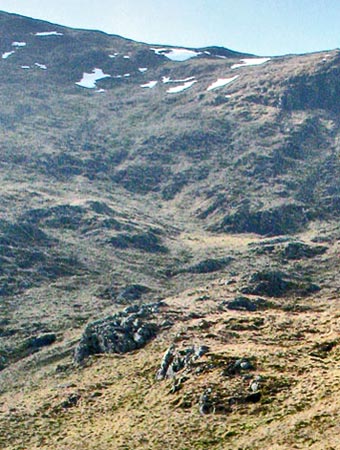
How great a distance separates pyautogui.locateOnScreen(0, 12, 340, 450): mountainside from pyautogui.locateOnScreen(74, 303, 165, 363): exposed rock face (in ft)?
0.71

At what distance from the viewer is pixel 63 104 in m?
176

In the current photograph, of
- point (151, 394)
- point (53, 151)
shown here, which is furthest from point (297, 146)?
point (151, 394)

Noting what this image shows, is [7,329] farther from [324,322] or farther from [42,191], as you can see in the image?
[42,191]

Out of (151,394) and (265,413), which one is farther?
(151,394)

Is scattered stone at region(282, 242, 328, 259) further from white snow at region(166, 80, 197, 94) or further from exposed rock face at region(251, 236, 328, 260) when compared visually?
white snow at region(166, 80, 197, 94)

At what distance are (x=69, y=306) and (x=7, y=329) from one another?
34.5ft

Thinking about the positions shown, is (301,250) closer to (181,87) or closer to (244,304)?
(244,304)

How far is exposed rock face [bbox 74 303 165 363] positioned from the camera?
168ft

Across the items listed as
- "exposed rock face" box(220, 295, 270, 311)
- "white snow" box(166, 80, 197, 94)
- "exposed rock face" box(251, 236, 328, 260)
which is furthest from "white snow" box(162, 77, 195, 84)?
"exposed rock face" box(220, 295, 270, 311)

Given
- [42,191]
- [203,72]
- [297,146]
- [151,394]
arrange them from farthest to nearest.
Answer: [203,72]
[297,146]
[42,191]
[151,394]

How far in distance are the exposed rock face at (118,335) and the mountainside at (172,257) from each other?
0.22m

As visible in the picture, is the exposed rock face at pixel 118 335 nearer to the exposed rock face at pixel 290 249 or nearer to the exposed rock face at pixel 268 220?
the exposed rock face at pixel 290 249

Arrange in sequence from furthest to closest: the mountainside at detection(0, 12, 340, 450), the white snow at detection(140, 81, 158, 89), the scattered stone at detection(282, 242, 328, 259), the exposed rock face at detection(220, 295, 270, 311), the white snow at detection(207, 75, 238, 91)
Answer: the white snow at detection(140, 81, 158, 89), the white snow at detection(207, 75, 238, 91), the scattered stone at detection(282, 242, 328, 259), the exposed rock face at detection(220, 295, 270, 311), the mountainside at detection(0, 12, 340, 450)

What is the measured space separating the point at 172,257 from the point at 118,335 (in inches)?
1875
